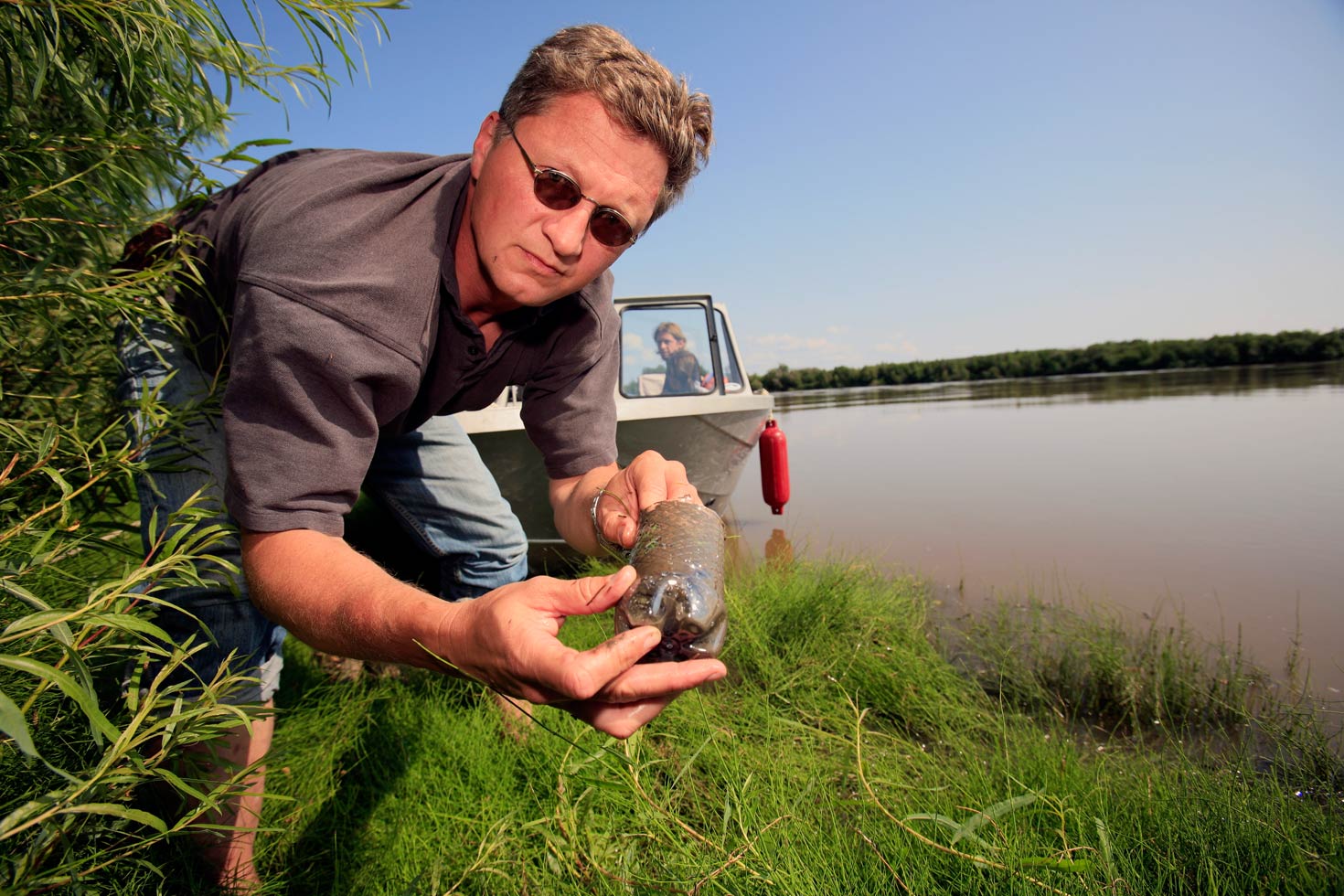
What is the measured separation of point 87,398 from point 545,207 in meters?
1.58

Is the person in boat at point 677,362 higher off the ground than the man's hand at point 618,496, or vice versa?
the person in boat at point 677,362

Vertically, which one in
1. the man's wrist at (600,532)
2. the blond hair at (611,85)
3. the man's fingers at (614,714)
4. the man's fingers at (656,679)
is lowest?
the man's fingers at (614,714)

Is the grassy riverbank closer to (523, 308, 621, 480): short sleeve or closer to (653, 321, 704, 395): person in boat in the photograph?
(523, 308, 621, 480): short sleeve

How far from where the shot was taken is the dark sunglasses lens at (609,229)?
2119mm

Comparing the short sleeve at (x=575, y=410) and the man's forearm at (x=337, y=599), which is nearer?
the man's forearm at (x=337, y=599)

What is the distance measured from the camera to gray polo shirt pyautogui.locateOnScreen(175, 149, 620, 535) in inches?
67.8

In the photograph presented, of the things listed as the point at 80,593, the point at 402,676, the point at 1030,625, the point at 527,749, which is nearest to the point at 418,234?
the point at 80,593

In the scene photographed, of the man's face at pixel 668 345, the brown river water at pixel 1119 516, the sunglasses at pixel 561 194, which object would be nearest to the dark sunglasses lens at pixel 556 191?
the sunglasses at pixel 561 194

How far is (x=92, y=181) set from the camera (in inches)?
80.4

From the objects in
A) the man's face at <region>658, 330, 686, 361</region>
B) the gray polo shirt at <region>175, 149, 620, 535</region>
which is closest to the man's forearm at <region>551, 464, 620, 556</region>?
the gray polo shirt at <region>175, 149, 620, 535</region>

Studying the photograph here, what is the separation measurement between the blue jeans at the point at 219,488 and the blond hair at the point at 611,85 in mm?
1280

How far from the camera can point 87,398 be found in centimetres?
220

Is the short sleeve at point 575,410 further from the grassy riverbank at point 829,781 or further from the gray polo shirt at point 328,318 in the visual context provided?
the grassy riverbank at point 829,781

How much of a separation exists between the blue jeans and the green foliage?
81 mm
